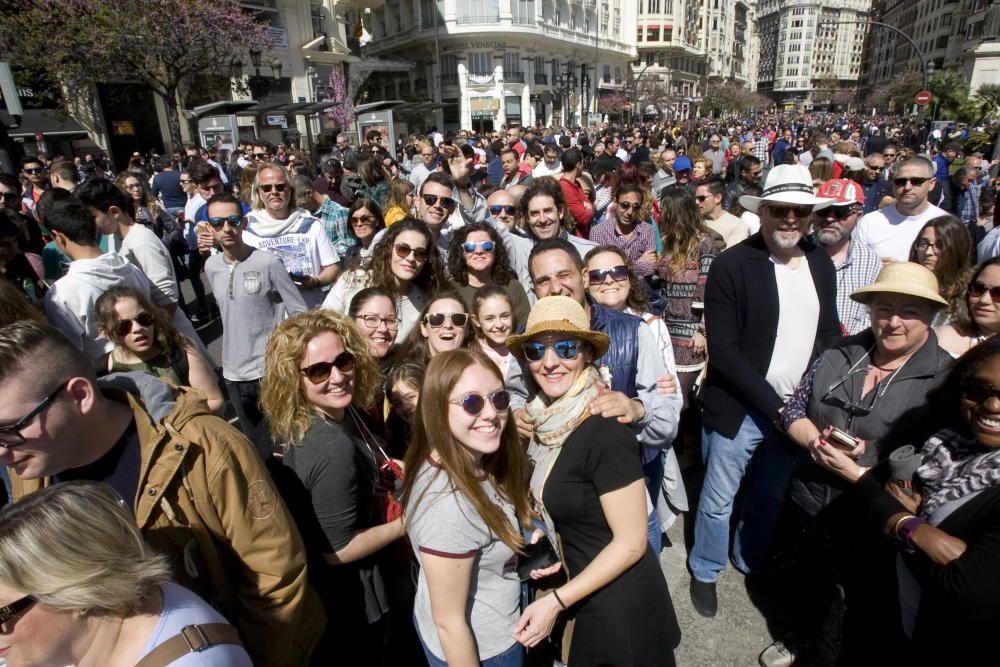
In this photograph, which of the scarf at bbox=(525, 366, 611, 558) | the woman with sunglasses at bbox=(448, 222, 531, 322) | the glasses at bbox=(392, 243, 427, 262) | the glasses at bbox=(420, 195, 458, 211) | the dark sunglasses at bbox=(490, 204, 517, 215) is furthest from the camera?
the dark sunglasses at bbox=(490, 204, 517, 215)

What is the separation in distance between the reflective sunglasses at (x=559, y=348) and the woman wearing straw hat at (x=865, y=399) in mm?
1147

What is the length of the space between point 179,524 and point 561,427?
1238 millimetres

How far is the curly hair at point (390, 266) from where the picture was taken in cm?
356

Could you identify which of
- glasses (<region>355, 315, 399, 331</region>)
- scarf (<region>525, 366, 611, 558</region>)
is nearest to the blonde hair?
scarf (<region>525, 366, 611, 558</region>)

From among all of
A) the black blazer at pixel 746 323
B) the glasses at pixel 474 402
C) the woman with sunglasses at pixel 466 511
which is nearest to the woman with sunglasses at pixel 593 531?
the woman with sunglasses at pixel 466 511

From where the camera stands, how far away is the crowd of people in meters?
1.48

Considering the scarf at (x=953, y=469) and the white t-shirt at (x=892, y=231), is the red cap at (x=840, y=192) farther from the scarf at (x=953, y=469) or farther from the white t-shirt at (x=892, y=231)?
the scarf at (x=953, y=469)

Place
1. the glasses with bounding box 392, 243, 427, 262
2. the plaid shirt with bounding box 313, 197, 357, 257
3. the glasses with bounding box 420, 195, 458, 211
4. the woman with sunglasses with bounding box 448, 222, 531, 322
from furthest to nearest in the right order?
the plaid shirt with bounding box 313, 197, 357, 257, the glasses with bounding box 420, 195, 458, 211, the woman with sunglasses with bounding box 448, 222, 531, 322, the glasses with bounding box 392, 243, 427, 262

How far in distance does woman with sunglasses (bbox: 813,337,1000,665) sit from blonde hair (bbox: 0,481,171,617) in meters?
2.19

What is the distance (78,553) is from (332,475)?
83 centimetres

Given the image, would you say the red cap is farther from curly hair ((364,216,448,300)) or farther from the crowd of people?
curly hair ((364,216,448,300))

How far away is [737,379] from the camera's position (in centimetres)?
276

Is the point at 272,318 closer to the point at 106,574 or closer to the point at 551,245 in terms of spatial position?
the point at 551,245

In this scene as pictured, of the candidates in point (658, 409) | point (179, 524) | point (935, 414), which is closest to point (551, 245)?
point (658, 409)
